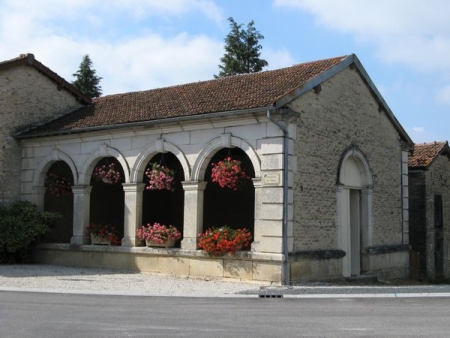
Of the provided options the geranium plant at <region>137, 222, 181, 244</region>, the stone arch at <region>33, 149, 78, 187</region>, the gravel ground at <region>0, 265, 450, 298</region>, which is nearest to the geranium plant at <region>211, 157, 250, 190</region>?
the geranium plant at <region>137, 222, 181, 244</region>

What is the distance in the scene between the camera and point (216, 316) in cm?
849

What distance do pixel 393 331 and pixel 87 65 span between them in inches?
1287

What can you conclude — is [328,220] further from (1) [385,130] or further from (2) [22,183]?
(2) [22,183]

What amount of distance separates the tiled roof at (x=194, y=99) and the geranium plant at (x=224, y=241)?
2790 millimetres

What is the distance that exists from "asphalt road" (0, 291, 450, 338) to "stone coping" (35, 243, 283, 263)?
2.21 metres

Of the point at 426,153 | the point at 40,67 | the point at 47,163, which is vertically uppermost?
the point at 40,67

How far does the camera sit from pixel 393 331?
288 inches

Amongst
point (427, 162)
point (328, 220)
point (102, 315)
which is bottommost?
point (102, 315)

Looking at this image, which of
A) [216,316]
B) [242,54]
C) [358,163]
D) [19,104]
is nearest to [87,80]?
[242,54]

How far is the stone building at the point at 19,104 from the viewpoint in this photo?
693 inches

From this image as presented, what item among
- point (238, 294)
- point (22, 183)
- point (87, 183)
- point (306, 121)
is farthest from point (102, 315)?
point (22, 183)

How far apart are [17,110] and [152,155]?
5.19m

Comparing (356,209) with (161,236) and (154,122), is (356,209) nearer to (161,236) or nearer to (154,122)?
(161,236)

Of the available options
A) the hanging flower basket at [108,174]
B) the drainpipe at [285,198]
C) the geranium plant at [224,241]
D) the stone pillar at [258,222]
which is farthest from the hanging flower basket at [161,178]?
the drainpipe at [285,198]
